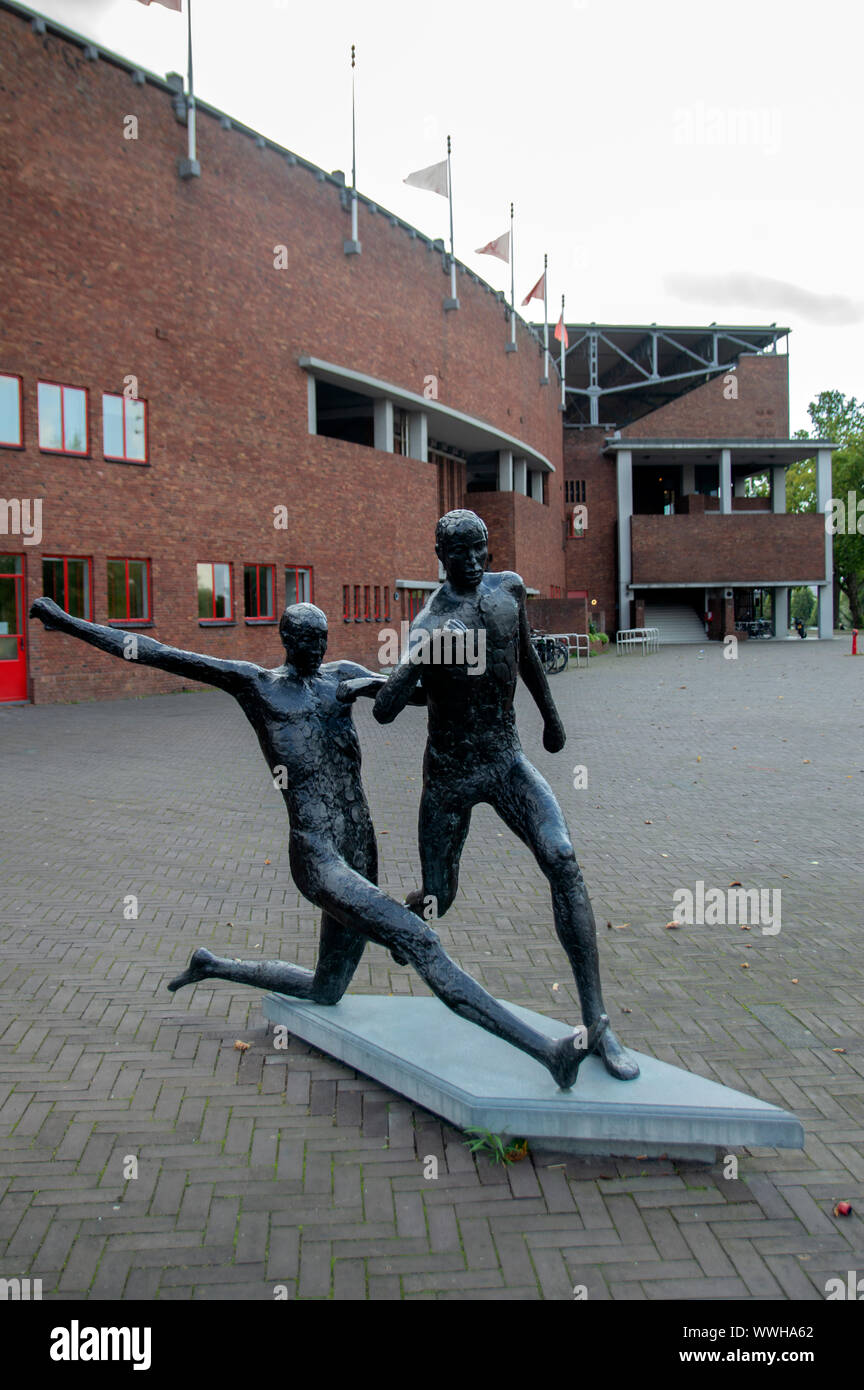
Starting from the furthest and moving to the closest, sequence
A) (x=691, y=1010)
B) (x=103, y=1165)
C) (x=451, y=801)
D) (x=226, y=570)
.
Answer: (x=226, y=570), (x=691, y=1010), (x=451, y=801), (x=103, y=1165)

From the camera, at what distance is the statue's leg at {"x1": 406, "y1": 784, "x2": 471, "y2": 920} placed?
152 inches

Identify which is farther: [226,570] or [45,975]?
[226,570]

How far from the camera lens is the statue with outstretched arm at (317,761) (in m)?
3.54

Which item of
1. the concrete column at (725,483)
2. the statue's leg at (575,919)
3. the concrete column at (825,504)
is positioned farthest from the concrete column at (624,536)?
the statue's leg at (575,919)

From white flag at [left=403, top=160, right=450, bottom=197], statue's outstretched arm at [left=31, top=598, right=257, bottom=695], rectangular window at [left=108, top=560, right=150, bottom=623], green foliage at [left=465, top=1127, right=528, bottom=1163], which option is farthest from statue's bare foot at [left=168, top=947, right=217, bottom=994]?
white flag at [left=403, top=160, right=450, bottom=197]

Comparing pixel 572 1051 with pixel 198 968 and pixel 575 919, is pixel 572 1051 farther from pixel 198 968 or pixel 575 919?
pixel 198 968

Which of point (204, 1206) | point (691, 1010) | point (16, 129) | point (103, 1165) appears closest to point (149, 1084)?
point (103, 1165)

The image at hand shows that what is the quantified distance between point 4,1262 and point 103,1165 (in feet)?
1.72

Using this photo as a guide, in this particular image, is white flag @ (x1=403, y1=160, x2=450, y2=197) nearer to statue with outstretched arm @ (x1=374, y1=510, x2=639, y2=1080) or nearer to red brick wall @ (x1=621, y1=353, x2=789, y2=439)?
red brick wall @ (x1=621, y1=353, x2=789, y2=439)

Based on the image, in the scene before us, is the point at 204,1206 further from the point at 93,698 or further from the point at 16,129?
the point at 16,129

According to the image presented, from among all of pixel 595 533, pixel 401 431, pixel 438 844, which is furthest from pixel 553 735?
pixel 595 533

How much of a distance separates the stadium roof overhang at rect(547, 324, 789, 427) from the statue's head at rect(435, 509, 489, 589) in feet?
164

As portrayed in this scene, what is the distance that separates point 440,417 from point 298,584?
10121 mm

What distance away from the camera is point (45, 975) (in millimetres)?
4953
